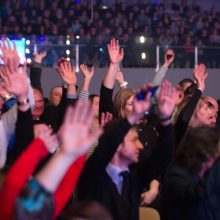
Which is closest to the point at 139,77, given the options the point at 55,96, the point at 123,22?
the point at 123,22

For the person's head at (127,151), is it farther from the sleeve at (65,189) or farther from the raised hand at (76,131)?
the raised hand at (76,131)

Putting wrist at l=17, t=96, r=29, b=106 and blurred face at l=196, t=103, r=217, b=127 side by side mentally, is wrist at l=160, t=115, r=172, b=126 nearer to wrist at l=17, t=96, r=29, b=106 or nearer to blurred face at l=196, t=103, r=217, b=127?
wrist at l=17, t=96, r=29, b=106

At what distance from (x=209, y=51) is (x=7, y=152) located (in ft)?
31.1

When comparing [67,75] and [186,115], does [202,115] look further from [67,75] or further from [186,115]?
[67,75]

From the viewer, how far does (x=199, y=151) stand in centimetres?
300

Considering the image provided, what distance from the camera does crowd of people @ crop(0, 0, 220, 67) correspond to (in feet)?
40.9

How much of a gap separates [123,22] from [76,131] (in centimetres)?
1353

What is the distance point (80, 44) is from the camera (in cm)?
1202

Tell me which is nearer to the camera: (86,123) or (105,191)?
(86,123)

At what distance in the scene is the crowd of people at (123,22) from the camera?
491 inches

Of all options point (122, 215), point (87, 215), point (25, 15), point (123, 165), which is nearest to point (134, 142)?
point (123, 165)

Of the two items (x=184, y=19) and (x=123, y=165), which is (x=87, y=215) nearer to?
(x=123, y=165)

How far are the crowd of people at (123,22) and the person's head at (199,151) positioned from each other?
357 inches

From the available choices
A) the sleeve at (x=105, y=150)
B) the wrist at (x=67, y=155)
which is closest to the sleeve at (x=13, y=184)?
the wrist at (x=67, y=155)
